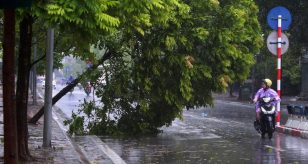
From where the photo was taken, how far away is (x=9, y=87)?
6.18m

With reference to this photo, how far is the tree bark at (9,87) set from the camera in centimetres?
611

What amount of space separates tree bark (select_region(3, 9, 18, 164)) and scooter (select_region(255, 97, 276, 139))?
1015 cm

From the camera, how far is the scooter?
50.4 ft

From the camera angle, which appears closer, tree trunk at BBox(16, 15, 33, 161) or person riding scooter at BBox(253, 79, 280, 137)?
tree trunk at BBox(16, 15, 33, 161)

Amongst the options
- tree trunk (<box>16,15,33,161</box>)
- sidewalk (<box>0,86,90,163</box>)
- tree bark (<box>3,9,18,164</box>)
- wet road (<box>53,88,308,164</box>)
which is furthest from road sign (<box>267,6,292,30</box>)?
tree bark (<box>3,9,18,164</box>)

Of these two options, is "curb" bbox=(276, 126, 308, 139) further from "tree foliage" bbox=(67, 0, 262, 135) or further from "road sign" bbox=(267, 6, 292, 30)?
"road sign" bbox=(267, 6, 292, 30)

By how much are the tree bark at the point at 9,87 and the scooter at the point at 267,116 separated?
10146 mm

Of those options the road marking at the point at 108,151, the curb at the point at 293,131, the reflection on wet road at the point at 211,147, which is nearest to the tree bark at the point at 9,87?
the road marking at the point at 108,151

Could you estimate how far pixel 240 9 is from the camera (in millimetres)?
16516

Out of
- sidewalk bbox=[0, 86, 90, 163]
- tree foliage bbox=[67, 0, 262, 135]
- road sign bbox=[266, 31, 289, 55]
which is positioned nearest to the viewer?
sidewalk bbox=[0, 86, 90, 163]

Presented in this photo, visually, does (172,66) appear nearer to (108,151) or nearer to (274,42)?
(108,151)

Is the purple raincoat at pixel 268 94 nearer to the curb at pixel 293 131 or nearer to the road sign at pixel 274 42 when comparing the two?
the curb at pixel 293 131

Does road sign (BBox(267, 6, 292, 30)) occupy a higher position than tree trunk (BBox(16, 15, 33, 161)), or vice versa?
road sign (BBox(267, 6, 292, 30))

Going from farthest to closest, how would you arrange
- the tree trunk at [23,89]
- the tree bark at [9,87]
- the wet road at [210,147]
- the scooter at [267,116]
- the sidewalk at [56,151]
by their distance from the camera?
the scooter at [267,116], the wet road at [210,147], the sidewalk at [56,151], the tree trunk at [23,89], the tree bark at [9,87]
